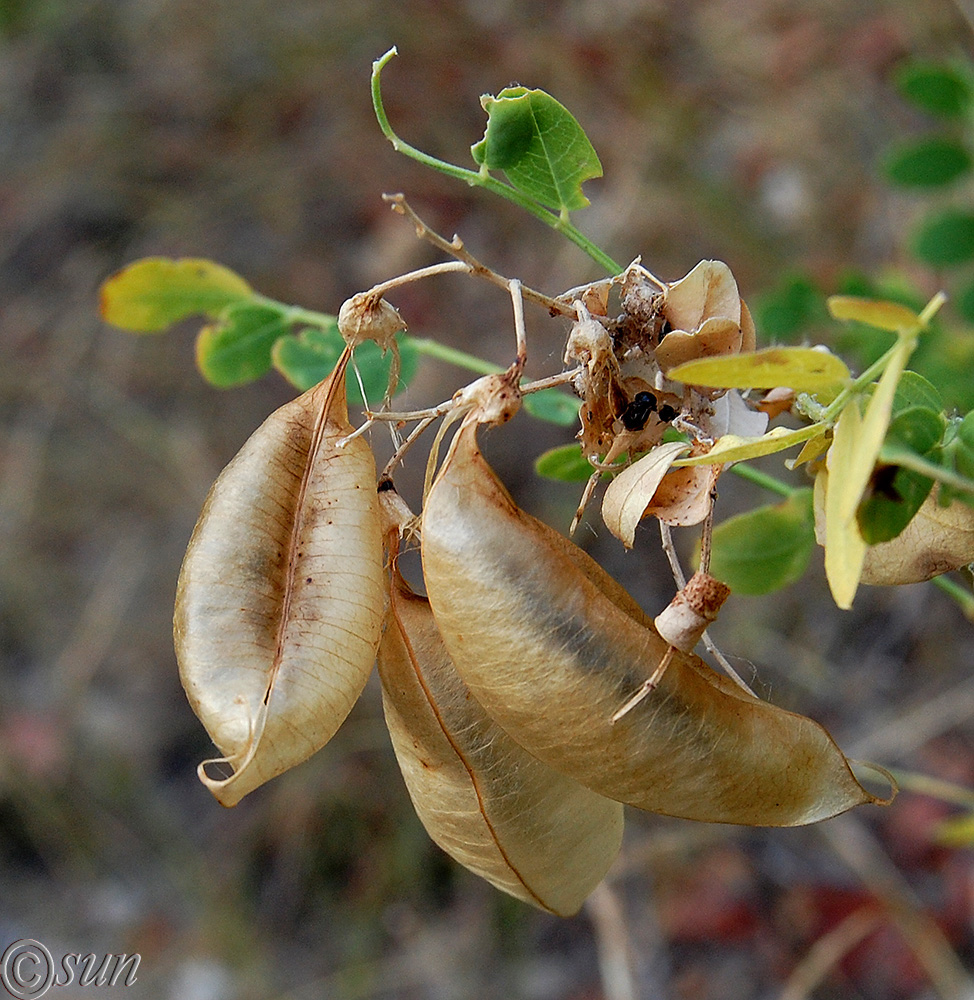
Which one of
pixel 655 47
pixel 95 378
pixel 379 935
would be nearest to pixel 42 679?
pixel 95 378

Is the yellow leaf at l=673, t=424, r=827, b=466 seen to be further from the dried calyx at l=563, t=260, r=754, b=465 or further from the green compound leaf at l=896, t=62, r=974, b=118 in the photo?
the green compound leaf at l=896, t=62, r=974, b=118

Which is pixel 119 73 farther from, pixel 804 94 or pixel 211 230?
pixel 804 94

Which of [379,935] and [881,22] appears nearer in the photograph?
[379,935]

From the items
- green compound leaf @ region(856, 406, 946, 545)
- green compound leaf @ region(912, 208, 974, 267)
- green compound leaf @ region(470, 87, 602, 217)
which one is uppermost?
green compound leaf @ region(470, 87, 602, 217)

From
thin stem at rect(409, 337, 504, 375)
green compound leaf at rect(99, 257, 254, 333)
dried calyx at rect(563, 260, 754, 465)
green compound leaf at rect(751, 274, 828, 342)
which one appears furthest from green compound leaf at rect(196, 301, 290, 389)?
green compound leaf at rect(751, 274, 828, 342)

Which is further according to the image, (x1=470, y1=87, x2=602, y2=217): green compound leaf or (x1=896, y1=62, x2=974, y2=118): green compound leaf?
(x1=896, y1=62, x2=974, y2=118): green compound leaf

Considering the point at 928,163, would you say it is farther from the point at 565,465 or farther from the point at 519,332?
the point at 519,332

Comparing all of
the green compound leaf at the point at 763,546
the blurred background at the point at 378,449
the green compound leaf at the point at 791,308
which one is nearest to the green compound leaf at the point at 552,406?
the green compound leaf at the point at 763,546
